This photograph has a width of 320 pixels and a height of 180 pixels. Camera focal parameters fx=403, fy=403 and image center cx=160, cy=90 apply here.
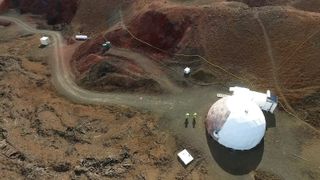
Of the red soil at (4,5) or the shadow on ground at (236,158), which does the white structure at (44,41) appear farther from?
the shadow on ground at (236,158)

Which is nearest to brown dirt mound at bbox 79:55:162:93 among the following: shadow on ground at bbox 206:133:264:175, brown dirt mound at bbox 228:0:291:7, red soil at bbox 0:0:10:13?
shadow on ground at bbox 206:133:264:175

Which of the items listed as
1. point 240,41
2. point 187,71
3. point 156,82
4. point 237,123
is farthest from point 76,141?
point 240,41

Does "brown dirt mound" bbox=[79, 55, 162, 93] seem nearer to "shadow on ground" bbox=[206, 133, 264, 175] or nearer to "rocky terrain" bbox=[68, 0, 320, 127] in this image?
"rocky terrain" bbox=[68, 0, 320, 127]

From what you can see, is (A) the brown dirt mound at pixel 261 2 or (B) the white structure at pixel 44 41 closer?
(A) the brown dirt mound at pixel 261 2

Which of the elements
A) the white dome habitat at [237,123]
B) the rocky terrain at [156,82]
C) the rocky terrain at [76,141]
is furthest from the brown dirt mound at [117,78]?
the white dome habitat at [237,123]

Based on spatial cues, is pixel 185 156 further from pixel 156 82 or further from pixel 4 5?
pixel 4 5

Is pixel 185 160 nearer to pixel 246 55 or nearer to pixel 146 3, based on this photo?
pixel 246 55

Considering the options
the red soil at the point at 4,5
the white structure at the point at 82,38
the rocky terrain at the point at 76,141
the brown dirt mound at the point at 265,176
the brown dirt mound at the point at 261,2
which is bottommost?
the red soil at the point at 4,5
